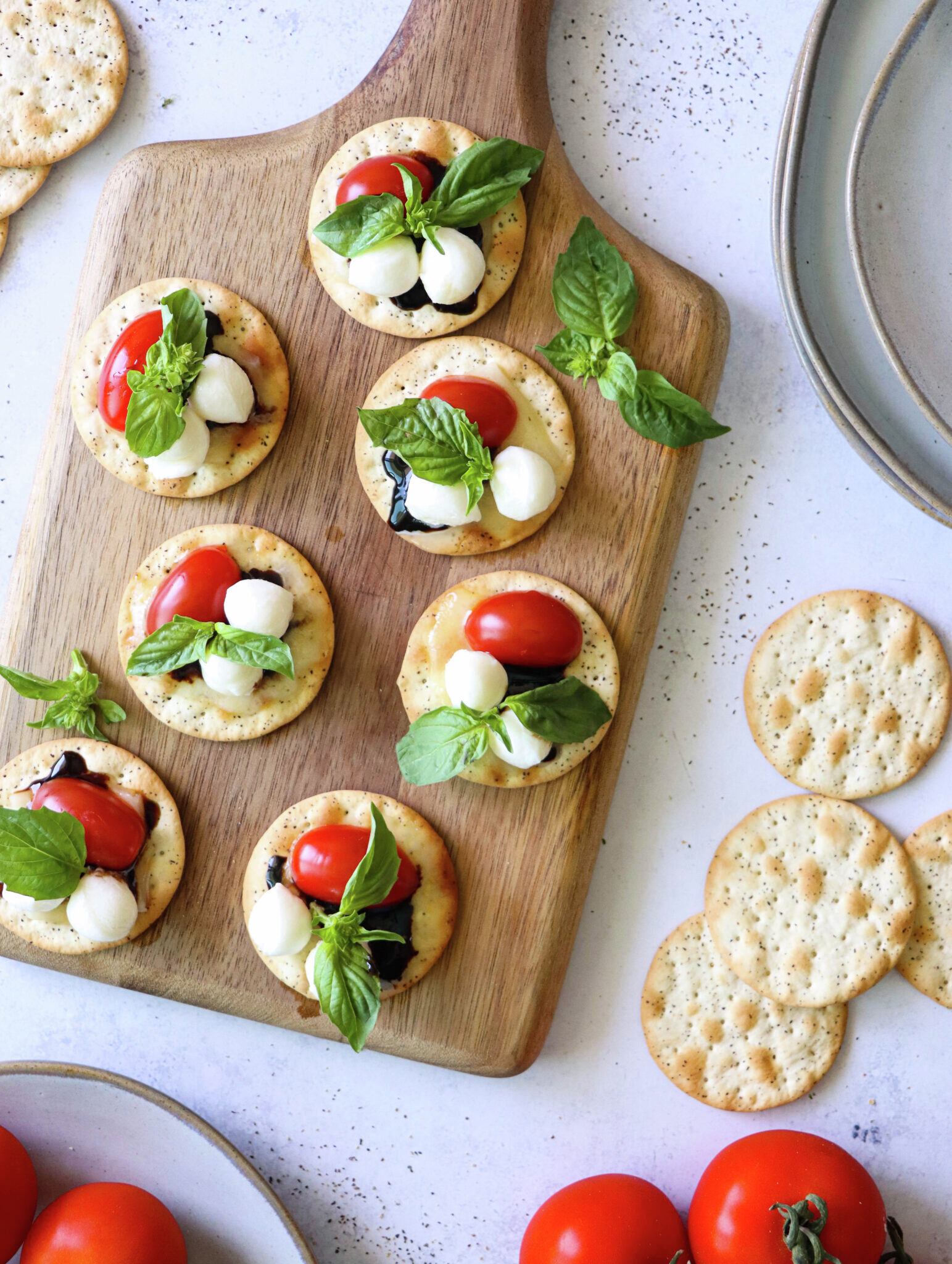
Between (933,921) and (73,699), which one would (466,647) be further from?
(933,921)

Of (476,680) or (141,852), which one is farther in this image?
(141,852)

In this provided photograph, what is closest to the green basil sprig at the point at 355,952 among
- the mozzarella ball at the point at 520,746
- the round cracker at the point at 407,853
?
the round cracker at the point at 407,853

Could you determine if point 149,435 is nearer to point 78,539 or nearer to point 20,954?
point 78,539

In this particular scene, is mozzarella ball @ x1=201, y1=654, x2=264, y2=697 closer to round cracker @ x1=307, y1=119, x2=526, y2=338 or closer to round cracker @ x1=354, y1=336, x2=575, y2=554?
round cracker @ x1=354, y1=336, x2=575, y2=554

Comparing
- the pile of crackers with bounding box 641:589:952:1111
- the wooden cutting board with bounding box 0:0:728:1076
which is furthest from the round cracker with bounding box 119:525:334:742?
the pile of crackers with bounding box 641:589:952:1111

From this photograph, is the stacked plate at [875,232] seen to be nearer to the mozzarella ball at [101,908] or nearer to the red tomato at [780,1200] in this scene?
the red tomato at [780,1200]

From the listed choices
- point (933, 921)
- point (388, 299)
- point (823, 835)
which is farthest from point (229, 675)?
point (933, 921)
